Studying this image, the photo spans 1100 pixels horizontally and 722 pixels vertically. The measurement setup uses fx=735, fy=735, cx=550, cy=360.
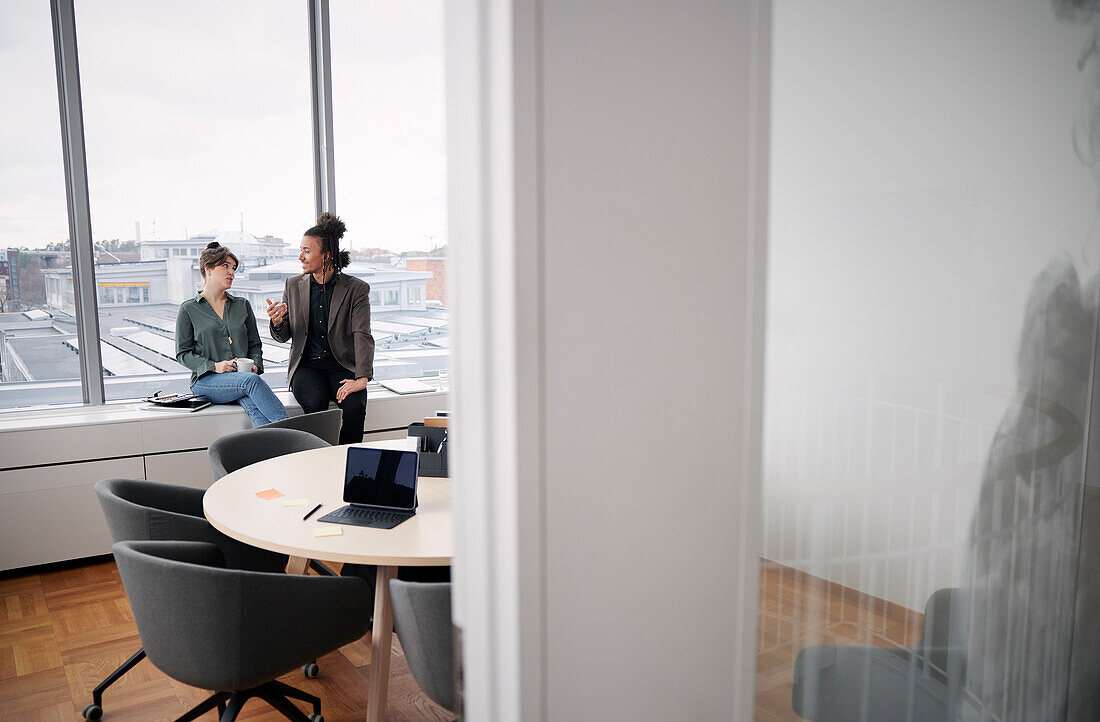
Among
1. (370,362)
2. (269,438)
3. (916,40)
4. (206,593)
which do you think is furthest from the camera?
(370,362)

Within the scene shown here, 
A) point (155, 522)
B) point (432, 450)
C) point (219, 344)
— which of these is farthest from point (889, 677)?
point (219, 344)

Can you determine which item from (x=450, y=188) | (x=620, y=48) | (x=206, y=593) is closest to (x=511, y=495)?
(x=450, y=188)

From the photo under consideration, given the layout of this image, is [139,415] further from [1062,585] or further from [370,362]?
[1062,585]

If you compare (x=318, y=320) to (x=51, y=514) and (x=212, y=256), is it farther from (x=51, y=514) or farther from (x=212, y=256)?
(x=51, y=514)

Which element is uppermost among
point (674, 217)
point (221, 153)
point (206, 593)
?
point (221, 153)

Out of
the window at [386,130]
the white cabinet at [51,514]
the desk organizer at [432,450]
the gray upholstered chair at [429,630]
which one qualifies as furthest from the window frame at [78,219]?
the gray upholstered chair at [429,630]

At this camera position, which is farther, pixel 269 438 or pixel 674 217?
pixel 269 438

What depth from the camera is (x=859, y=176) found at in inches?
36.3

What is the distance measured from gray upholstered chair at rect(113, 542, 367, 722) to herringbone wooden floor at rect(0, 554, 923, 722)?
713 mm

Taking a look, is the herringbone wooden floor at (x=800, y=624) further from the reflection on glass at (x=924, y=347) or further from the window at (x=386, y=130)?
the window at (x=386, y=130)

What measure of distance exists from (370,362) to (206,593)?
9.30 ft

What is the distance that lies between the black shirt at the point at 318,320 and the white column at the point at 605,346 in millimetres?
3974

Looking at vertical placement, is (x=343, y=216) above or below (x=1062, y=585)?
above

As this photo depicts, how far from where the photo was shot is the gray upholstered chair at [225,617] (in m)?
1.89
